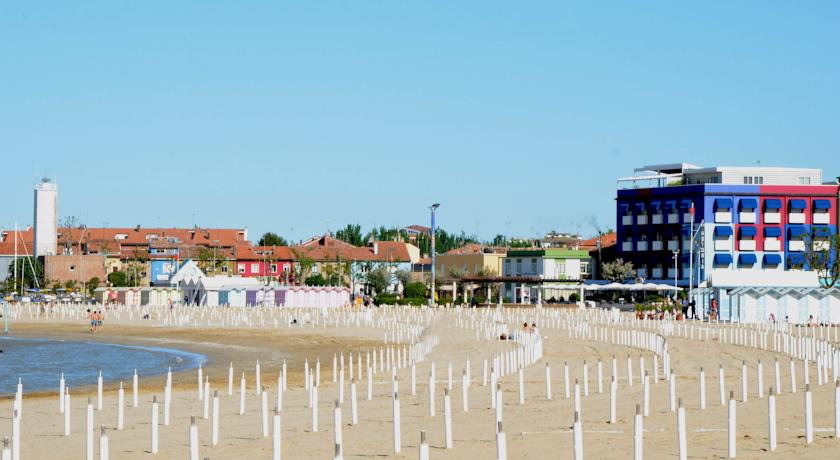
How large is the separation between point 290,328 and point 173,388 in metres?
43.2

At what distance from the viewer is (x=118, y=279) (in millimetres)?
161375

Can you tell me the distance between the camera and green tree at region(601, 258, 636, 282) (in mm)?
125062

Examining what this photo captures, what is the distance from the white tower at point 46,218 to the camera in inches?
6870

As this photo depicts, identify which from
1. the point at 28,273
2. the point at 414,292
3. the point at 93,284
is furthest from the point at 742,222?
the point at 28,273

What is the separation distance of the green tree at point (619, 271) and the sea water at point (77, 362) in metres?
65.7

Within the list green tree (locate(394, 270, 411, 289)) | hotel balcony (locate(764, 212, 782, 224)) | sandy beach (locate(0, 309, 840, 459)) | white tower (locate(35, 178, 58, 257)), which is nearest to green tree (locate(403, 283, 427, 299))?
green tree (locate(394, 270, 411, 289))

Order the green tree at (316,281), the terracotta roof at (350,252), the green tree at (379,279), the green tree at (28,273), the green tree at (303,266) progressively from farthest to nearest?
the terracotta roof at (350,252) < the green tree at (303,266) < the green tree at (28,273) < the green tree at (316,281) < the green tree at (379,279)

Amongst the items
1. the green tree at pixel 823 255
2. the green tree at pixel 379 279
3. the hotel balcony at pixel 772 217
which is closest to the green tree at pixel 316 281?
the green tree at pixel 379 279

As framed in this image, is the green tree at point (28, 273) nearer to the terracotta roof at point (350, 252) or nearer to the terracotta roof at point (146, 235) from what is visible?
the terracotta roof at point (146, 235)

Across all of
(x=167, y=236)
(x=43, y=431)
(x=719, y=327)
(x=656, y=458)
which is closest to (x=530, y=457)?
(x=656, y=458)

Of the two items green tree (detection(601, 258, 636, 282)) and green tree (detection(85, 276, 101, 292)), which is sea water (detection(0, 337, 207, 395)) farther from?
green tree (detection(85, 276, 101, 292))

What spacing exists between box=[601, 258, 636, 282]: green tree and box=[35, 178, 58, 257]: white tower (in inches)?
3285

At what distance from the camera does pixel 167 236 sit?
617ft

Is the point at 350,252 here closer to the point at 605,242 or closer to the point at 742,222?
the point at 605,242
